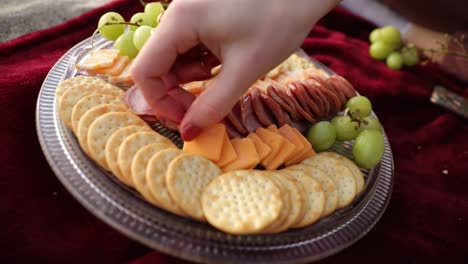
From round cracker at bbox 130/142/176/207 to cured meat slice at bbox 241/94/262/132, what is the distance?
0.19 m

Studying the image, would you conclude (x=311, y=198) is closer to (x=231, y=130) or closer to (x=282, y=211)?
(x=282, y=211)

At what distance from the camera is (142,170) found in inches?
25.3

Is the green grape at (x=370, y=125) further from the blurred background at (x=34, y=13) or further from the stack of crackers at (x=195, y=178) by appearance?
the blurred background at (x=34, y=13)

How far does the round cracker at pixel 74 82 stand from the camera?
2.45ft

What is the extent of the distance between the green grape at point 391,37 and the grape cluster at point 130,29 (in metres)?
0.68

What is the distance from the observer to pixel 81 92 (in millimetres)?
749

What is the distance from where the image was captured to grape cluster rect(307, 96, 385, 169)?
2.58 feet

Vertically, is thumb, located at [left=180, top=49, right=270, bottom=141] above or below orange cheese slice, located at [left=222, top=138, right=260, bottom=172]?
above

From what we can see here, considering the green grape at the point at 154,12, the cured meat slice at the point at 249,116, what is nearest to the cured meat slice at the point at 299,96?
the cured meat slice at the point at 249,116

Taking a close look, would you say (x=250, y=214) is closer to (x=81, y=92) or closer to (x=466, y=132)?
(x=81, y=92)

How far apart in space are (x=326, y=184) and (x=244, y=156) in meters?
0.14

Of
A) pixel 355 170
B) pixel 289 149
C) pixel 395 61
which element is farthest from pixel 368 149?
pixel 395 61

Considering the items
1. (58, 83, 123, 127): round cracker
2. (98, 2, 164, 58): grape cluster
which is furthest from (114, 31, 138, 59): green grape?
(58, 83, 123, 127): round cracker

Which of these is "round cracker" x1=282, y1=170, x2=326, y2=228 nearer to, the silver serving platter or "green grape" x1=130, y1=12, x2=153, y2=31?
the silver serving platter
